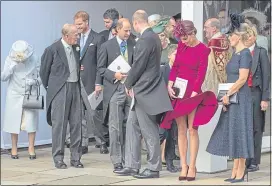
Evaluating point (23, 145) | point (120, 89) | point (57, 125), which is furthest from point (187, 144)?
point (23, 145)

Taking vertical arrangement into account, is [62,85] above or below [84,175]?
above

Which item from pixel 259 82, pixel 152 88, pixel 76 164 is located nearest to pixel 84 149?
pixel 76 164

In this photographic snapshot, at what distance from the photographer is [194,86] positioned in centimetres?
792

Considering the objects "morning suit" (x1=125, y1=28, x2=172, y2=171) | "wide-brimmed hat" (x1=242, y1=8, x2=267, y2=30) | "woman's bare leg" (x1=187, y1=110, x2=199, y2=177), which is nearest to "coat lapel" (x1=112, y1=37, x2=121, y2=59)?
"morning suit" (x1=125, y1=28, x2=172, y2=171)

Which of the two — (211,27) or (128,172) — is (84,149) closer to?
(128,172)

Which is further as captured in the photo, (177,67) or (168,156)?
(168,156)

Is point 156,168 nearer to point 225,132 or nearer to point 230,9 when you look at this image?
point 225,132

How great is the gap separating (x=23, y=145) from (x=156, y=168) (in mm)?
3339

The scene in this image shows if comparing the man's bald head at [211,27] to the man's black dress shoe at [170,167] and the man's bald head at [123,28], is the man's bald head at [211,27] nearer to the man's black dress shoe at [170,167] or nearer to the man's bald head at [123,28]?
the man's bald head at [123,28]

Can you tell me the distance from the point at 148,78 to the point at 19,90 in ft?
8.45

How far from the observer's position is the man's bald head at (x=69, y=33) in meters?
8.88

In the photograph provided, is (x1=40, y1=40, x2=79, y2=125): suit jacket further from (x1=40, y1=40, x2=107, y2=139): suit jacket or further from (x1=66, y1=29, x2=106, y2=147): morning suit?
(x1=66, y1=29, x2=106, y2=147): morning suit

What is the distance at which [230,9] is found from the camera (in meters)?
10.0

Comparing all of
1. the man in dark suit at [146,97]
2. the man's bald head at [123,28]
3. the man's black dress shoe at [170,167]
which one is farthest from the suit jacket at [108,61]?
the man's black dress shoe at [170,167]
